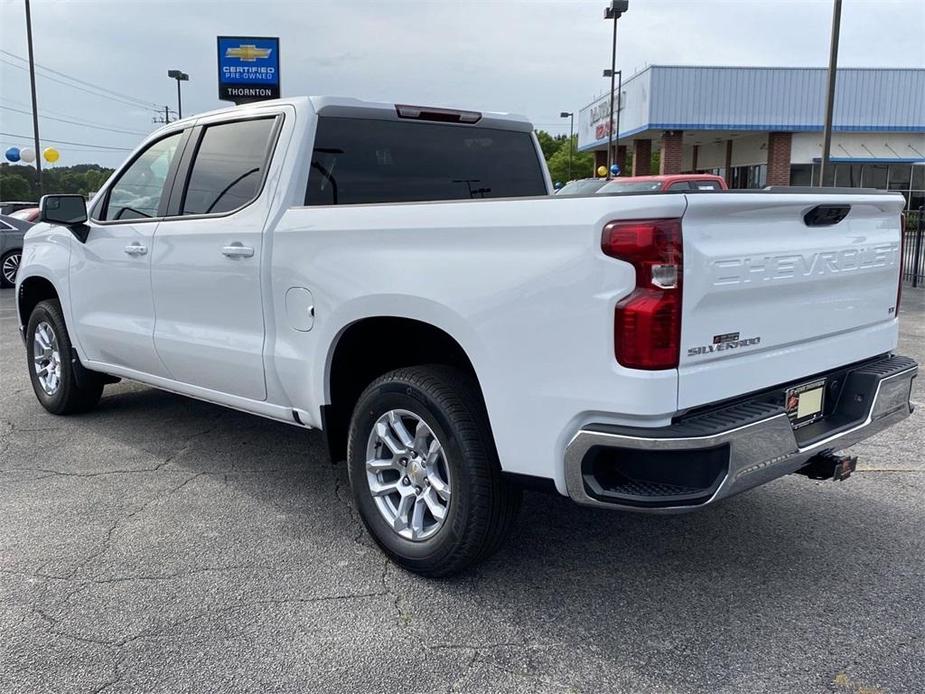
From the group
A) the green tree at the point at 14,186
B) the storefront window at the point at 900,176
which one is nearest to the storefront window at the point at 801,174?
the storefront window at the point at 900,176

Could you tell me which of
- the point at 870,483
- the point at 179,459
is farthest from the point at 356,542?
the point at 870,483

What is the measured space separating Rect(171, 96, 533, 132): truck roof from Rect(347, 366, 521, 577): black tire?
1.53m

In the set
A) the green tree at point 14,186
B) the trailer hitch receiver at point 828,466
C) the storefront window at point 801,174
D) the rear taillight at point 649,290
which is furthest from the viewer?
the green tree at point 14,186

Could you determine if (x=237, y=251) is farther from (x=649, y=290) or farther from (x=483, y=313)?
(x=649, y=290)

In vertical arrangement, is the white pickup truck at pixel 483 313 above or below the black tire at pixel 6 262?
above

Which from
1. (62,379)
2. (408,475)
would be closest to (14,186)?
(62,379)

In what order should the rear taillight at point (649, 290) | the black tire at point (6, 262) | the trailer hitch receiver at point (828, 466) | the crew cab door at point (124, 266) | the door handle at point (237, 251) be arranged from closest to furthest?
the rear taillight at point (649, 290)
the trailer hitch receiver at point (828, 466)
the door handle at point (237, 251)
the crew cab door at point (124, 266)
the black tire at point (6, 262)

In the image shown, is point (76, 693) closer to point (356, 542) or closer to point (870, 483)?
point (356, 542)

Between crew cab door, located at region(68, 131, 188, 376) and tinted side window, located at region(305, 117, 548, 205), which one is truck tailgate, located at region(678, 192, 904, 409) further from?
crew cab door, located at region(68, 131, 188, 376)

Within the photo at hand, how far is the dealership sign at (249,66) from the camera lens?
2458cm

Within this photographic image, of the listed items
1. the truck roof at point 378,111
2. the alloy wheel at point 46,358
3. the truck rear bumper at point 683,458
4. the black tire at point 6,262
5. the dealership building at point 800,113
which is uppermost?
the dealership building at point 800,113

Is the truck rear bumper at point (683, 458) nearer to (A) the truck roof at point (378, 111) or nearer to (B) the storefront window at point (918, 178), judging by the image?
(A) the truck roof at point (378, 111)

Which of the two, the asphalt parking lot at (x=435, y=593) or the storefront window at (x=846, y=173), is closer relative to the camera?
the asphalt parking lot at (x=435, y=593)

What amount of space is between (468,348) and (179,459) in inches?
108
